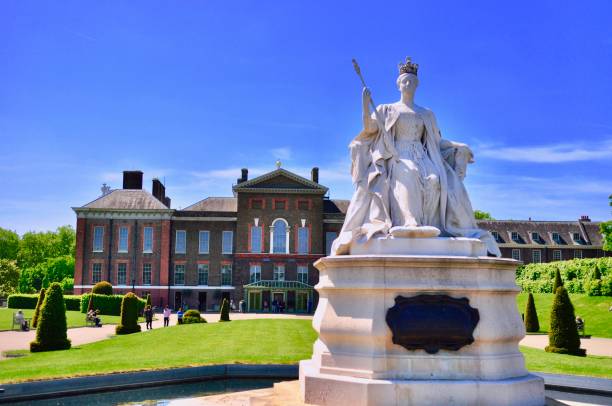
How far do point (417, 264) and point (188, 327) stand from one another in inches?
903

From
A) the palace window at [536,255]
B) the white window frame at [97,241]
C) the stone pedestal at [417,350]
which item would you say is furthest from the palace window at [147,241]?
the stone pedestal at [417,350]

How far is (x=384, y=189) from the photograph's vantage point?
8539 mm

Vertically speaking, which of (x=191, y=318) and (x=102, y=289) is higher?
(x=102, y=289)

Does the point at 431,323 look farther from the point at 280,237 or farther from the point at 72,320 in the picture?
the point at 280,237

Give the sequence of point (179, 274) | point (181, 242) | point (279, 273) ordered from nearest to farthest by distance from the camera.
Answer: point (279, 273) → point (179, 274) → point (181, 242)

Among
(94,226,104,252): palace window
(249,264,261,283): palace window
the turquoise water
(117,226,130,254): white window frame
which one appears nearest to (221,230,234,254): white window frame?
(249,264,261,283): palace window

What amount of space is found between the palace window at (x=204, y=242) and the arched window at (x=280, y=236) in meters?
6.40

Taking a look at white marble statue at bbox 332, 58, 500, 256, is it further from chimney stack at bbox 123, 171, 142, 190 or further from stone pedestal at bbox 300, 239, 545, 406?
chimney stack at bbox 123, 171, 142, 190

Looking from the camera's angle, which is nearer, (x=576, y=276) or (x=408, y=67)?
(x=408, y=67)

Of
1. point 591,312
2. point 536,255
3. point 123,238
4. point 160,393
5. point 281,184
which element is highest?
point 281,184

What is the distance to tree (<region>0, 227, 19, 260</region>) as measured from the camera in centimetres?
8925

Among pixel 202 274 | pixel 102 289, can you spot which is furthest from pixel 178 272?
pixel 102 289

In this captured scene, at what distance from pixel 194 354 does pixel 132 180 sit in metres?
43.3

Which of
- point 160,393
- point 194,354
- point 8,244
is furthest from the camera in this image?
point 8,244
